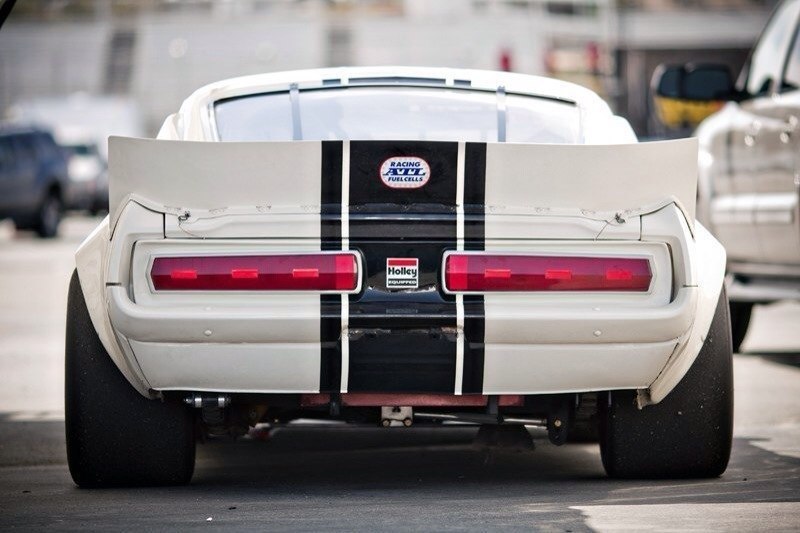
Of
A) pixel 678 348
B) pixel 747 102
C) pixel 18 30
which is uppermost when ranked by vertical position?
pixel 18 30

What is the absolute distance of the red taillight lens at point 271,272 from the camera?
493 cm

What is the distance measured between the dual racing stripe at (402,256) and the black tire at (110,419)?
60 centimetres

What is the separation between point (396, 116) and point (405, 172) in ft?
3.37

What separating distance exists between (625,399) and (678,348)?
322 mm

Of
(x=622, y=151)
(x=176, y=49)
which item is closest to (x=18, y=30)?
(x=176, y=49)

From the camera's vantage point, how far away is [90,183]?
1347 inches

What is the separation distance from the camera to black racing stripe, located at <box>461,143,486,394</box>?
16.3 ft

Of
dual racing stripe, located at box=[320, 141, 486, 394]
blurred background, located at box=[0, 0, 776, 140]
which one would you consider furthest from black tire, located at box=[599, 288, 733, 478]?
blurred background, located at box=[0, 0, 776, 140]

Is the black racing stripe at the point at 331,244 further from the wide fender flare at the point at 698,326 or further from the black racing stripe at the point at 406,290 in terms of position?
the wide fender flare at the point at 698,326

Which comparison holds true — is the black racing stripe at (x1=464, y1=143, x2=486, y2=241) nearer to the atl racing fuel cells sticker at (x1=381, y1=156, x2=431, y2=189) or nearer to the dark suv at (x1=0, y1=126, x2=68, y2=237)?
the atl racing fuel cells sticker at (x1=381, y1=156, x2=431, y2=189)

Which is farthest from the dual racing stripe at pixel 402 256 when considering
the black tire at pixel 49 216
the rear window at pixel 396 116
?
the black tire at pixel 49 216

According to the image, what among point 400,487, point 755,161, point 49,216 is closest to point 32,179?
point 49,216

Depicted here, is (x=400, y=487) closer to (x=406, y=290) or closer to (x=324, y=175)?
(x=406, y=290)

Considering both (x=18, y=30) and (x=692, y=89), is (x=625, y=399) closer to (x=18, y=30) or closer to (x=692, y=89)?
(x=692, y=89)
